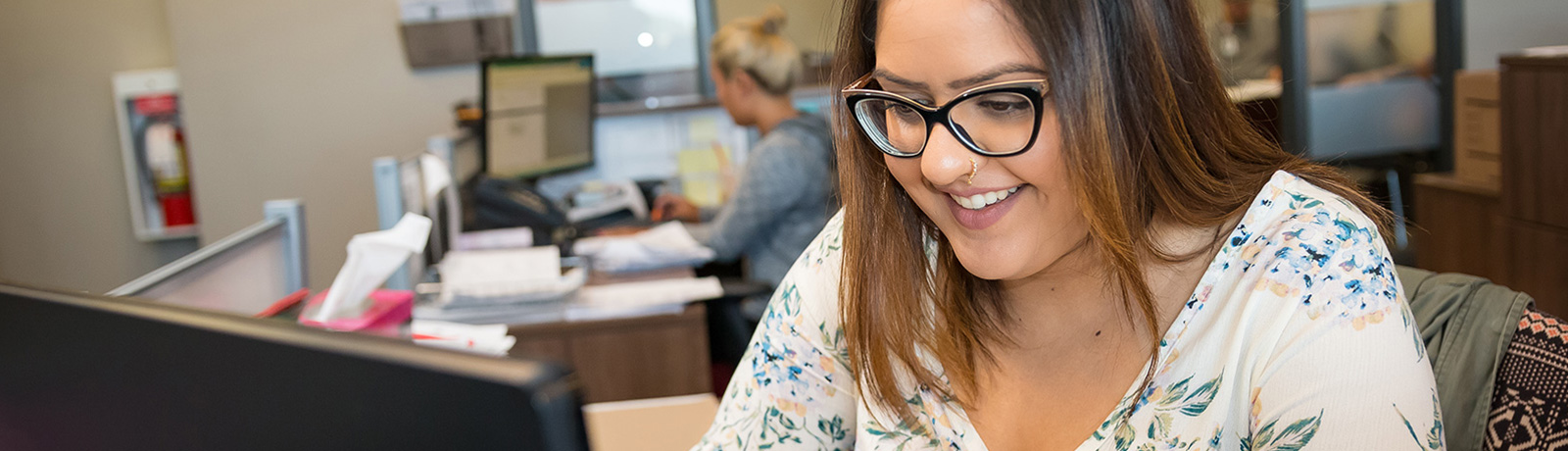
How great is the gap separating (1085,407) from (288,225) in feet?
4.08

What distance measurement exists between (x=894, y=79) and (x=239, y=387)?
62 cm

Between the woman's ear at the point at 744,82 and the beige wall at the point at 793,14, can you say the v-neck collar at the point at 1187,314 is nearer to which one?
the woman's ear at the point at 744,82

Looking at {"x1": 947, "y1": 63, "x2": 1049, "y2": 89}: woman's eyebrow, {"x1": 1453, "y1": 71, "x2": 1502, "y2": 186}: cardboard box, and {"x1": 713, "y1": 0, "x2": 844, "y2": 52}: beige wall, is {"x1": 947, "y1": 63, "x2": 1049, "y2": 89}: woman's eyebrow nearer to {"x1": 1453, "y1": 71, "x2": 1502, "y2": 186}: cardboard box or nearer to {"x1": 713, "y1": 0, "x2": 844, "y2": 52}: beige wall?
{"x1": 1453, "y1": 71, "x2": 1502, "y2": 186}: cardboard box

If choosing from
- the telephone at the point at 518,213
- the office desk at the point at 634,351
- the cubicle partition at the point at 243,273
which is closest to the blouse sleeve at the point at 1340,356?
the cubicle partition at the point at 243,273

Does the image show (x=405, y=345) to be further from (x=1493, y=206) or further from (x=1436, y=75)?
(x=1436, y=75)

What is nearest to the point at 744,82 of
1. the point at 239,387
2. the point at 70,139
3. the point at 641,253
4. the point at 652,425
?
the point at 641,253

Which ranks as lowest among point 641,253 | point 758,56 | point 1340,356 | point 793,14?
point 641,253

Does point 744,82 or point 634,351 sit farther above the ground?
point 744,82

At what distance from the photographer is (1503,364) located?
957 millimetres

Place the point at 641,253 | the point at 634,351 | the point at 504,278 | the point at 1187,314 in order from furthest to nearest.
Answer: the point at 641,253 < the point at 504,278 < the point at 634,351 < the point at 1187,314

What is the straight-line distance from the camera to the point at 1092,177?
87 centimetres

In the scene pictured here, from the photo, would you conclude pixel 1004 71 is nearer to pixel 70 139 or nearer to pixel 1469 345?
pixel 1469 345

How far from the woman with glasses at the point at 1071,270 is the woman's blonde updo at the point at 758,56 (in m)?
Answer: 1.84

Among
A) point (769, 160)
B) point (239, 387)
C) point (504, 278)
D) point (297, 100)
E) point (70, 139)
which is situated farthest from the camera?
point (70, 139)
